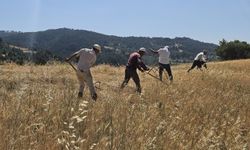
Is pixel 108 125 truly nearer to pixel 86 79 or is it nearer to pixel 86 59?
pixel 86 79

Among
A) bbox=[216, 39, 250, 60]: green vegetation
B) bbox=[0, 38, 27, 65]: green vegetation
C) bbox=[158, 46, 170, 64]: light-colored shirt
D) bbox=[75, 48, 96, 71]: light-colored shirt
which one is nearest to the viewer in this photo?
bbox=[75, 48, 96, 71]: light-colored shirt

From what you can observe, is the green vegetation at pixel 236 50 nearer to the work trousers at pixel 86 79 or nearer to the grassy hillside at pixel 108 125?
the work trousers at pixel 86 79

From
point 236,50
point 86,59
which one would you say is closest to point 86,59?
point 86,59

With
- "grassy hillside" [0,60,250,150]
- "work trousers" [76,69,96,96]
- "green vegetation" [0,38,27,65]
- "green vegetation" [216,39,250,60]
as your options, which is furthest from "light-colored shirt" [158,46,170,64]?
"green vegetation" [216,39,250,60]

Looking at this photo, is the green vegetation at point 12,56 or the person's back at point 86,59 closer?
the person's back at point 86,59

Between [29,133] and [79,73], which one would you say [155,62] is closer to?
[79,73]

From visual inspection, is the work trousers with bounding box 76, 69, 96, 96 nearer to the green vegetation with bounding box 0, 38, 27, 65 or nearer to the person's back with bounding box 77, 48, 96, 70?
the person's back with bounding box 77, 48, 96, 70

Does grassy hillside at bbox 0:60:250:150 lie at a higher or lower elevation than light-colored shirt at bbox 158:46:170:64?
lower

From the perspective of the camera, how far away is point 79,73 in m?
13.4

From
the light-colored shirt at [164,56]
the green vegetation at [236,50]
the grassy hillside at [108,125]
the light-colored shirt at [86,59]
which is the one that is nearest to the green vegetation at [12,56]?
the light-colored shirt at [164,56]

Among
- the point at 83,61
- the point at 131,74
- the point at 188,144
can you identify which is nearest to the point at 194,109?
the point at 188,144

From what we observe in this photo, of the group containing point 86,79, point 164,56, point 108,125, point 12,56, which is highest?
point 164,56

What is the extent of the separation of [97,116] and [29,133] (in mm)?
1454

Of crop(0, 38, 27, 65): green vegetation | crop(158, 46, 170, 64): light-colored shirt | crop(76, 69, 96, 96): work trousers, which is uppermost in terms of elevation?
crop(158, 46, 170, 64): light-colored shirt
